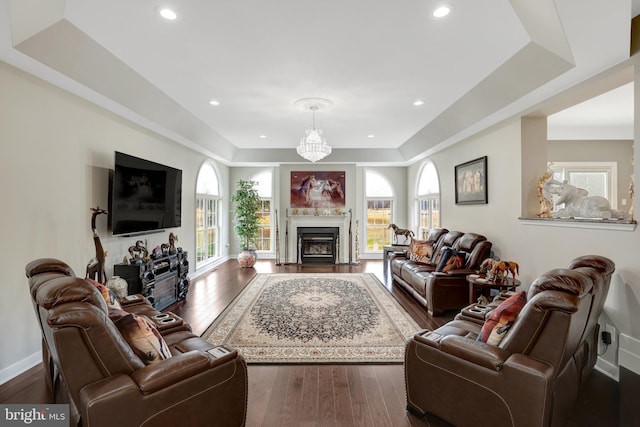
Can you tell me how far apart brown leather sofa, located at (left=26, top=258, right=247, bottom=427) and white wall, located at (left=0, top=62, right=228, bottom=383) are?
54.2 inches

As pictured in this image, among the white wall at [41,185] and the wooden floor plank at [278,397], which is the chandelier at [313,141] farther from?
the wooden floor plank at [278,397]

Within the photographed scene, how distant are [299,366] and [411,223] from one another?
6267mm

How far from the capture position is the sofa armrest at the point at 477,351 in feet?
5.58

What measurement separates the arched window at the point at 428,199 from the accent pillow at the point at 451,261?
244 cm

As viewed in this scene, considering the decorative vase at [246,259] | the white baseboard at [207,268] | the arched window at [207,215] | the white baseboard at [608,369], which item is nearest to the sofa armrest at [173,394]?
the white baseboard at [608,369]

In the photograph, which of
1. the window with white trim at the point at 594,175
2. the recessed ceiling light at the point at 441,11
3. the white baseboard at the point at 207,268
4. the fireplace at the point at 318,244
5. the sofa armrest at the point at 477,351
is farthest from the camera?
the fireplace at the point at 318,244

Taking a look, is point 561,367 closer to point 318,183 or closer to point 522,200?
point 522,200

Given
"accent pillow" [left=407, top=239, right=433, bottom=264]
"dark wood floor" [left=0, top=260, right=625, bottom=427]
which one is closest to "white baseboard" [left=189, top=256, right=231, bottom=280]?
"dark wood floor" [left=0, top=260, right=625, bottom=427]

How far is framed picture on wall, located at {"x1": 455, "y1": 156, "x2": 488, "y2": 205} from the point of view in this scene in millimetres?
4777

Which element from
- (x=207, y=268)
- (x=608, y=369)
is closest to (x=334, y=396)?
(x=608, y=369)

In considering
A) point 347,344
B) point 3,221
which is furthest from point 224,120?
point 347,344

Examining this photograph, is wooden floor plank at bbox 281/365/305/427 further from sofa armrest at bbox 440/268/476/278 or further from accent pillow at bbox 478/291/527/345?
sofa armrest at bbox 440/268/476/278

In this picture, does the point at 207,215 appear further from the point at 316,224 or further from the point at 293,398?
the point at 293,398

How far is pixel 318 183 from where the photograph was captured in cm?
831
